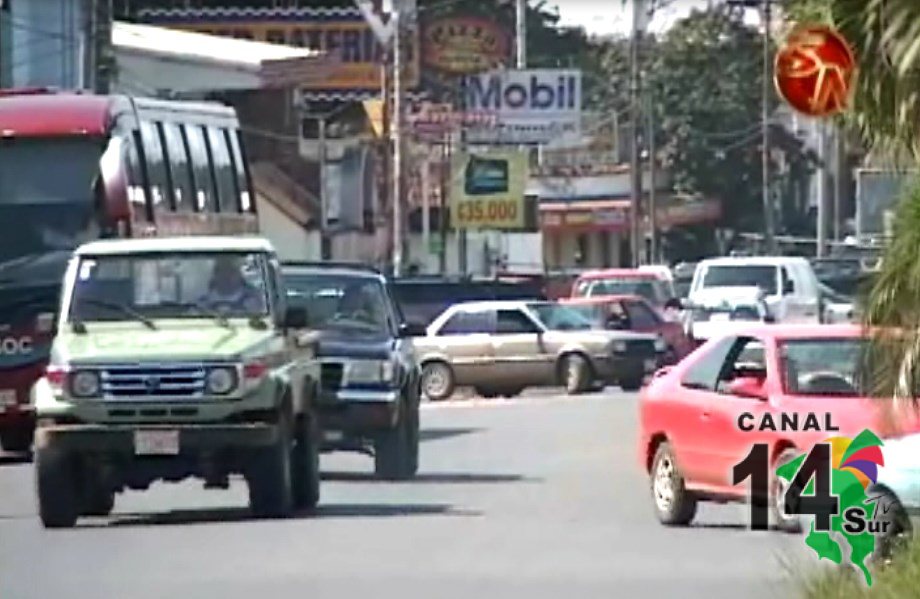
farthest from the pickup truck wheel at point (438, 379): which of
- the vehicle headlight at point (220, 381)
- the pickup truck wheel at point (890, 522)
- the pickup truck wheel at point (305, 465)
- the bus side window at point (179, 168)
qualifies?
the pickup truck wheel at point (890, 522)

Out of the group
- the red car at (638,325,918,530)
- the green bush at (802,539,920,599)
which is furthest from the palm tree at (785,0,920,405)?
the red car at (638,325,918,530)

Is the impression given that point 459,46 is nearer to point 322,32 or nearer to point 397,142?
point 322,32

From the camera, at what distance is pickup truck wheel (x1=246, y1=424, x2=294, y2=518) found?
20.6 meters

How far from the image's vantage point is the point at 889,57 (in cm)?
1073

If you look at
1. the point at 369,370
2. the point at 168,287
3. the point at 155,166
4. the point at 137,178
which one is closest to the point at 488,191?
the point at 155,166

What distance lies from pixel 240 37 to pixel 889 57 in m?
69.7

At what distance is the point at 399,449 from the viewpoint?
25750mm

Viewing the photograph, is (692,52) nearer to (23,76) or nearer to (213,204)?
(23,76)

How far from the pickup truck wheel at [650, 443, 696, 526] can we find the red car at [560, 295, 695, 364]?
80.5 feet

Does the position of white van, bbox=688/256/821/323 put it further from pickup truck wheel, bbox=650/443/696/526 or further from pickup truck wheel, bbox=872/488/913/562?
pickup truck wheel, bbox=872/488/913/562

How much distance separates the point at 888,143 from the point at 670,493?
799 cm

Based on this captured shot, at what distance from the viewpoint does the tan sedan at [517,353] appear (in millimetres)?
43219

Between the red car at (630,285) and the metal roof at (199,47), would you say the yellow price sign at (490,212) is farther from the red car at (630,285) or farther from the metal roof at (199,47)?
the red car at (630,285)

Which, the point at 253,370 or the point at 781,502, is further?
the point at 253,370
